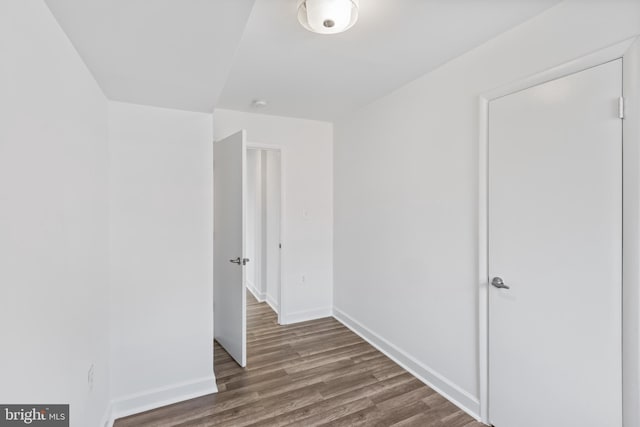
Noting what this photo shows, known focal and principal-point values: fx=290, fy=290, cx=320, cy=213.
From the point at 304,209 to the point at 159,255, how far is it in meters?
1.86

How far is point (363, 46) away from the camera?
1.93 metres

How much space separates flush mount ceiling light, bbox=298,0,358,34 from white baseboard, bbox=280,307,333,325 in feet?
9.89

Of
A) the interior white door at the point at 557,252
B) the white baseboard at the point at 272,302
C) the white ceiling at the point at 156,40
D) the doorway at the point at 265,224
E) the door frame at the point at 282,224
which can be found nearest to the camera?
the white ceiling at the point at 156,40

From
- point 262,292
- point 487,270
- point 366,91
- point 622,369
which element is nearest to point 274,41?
point 366,91

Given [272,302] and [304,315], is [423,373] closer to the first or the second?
[304,315]

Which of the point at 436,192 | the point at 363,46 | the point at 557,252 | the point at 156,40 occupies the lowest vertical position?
the point at 557,252

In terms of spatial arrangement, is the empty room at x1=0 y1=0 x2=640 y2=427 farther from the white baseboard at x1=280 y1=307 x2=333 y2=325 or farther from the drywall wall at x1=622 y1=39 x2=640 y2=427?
the white baseboard at x1=280 y1=307 x2=333 y2=325

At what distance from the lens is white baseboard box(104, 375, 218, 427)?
76.7 inches

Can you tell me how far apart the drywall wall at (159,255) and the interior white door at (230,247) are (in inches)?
12.7

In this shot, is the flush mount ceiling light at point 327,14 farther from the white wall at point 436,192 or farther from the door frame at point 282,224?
the door frame at point 282,224

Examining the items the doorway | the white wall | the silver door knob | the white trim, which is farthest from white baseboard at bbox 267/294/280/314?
the silver door knob

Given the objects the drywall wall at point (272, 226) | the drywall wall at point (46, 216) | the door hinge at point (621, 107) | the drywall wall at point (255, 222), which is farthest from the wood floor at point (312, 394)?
the door hinge at point (621, 107)

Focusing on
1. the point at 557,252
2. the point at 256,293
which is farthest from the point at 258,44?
the point at 256,293

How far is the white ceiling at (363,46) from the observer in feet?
5.16
